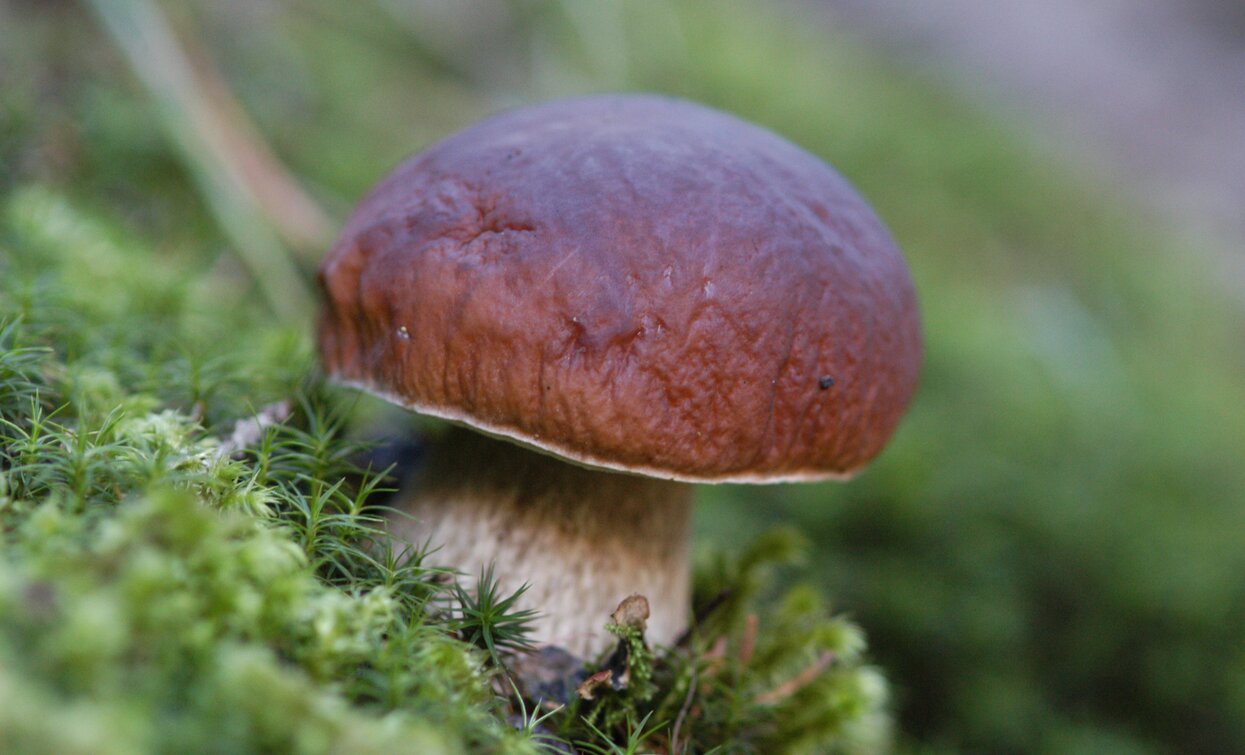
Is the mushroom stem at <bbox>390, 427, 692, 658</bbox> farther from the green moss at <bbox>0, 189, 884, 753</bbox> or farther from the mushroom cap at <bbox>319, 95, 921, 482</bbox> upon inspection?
the mushroom cap at <bbox>319, 95, 921, 482</bbox>

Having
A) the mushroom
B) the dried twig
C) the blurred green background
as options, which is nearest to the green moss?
the dried twig

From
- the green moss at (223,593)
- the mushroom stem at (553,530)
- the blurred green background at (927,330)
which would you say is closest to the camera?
the green moss at (223,593)

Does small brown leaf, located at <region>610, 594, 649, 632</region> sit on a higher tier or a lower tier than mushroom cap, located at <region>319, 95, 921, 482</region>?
lower

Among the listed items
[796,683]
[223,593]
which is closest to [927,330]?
[796,683]

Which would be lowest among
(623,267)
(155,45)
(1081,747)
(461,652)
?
(1081,747)

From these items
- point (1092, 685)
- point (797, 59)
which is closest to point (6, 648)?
point (1092, 685)

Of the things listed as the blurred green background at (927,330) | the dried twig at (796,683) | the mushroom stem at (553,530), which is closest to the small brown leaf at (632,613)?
the mushroom stem at (553,530)

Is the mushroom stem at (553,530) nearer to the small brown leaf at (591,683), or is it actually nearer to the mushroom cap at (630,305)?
the small brown leaf at (591,683)

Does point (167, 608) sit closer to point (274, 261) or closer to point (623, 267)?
point (623, 267)
